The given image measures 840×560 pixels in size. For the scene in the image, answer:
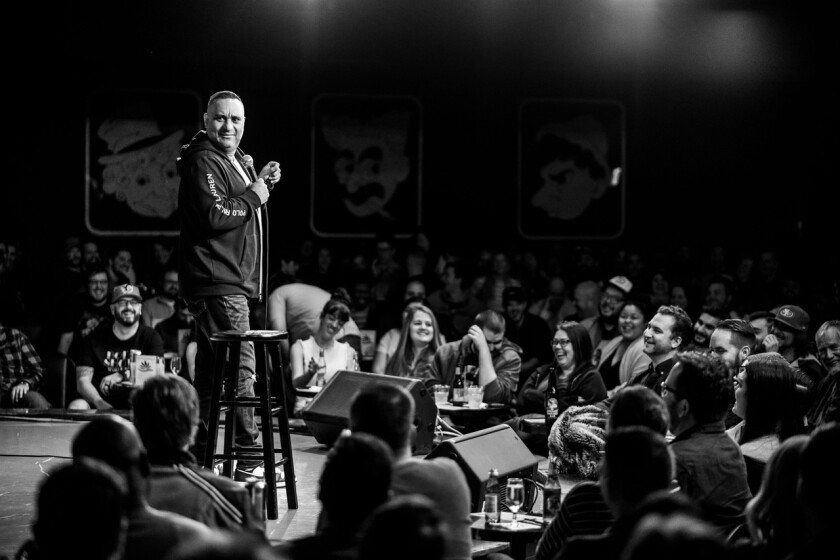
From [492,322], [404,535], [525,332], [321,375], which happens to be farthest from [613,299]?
[404,535]

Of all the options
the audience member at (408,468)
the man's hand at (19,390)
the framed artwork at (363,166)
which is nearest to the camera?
the audience member at (408,468)

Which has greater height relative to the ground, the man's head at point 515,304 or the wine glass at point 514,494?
the man's head at point 515,304

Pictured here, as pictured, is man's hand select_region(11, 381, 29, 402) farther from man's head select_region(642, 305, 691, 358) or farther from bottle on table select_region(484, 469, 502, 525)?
bottle on table select_region(484, 469, 502, 525)

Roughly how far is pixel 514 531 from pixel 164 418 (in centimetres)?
115

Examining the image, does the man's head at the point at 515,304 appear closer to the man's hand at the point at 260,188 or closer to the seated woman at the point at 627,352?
the seated woman at the point at 627,352

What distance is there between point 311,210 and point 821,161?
18.3ft

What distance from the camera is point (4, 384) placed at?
6.96 m

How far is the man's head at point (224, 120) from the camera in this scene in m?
4.31

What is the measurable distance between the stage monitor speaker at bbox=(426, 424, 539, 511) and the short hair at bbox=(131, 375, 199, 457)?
119 centimetres

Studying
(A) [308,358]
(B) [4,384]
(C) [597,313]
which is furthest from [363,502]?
(C) [597,313]

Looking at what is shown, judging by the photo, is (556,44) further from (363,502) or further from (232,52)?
(363,502)

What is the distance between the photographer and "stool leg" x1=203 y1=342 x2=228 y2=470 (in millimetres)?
4141

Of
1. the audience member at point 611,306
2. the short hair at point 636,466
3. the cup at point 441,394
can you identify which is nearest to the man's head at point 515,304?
the audience member at point 611,306

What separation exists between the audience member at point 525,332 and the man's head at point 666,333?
5.63ft
